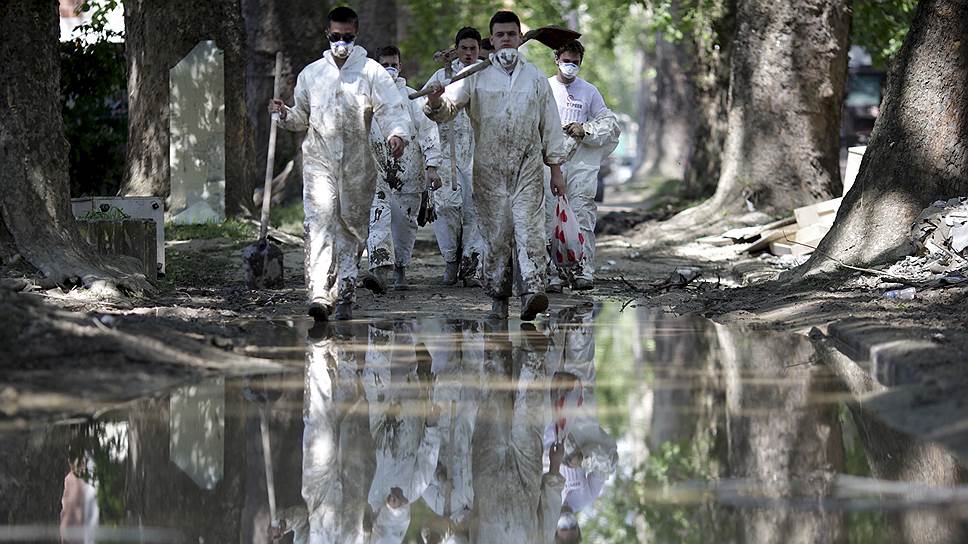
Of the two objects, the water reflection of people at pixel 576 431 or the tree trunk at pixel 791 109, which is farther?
the tree trunk at pixel 791 109

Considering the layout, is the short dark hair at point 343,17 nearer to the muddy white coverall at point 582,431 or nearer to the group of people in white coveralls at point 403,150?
the group of people in white coveralls at point 403,150

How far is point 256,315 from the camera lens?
11656 millimetres

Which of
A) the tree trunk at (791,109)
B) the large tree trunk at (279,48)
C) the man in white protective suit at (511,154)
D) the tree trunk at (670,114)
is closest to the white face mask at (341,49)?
the man in white protective suit at (511,154)

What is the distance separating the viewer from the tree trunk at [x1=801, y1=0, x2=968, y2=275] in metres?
12.6

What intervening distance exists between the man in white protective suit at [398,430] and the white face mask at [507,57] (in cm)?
223

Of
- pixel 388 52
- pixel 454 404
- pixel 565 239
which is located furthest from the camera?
pixel 388 52

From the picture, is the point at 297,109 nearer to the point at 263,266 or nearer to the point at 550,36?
the point at 550,36

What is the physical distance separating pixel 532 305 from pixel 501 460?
5.12 metres

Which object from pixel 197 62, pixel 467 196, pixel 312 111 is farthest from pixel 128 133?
pixel 312 111

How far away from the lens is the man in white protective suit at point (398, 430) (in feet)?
18.1

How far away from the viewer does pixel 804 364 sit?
28.8 ft

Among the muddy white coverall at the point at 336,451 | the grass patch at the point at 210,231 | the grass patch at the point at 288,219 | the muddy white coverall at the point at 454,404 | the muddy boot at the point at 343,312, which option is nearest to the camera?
the muddy white coverall at the point at 336,451

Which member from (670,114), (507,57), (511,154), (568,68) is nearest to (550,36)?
(507,57)

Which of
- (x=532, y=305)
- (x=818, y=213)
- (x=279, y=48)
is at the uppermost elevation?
(x=279, y=48)
